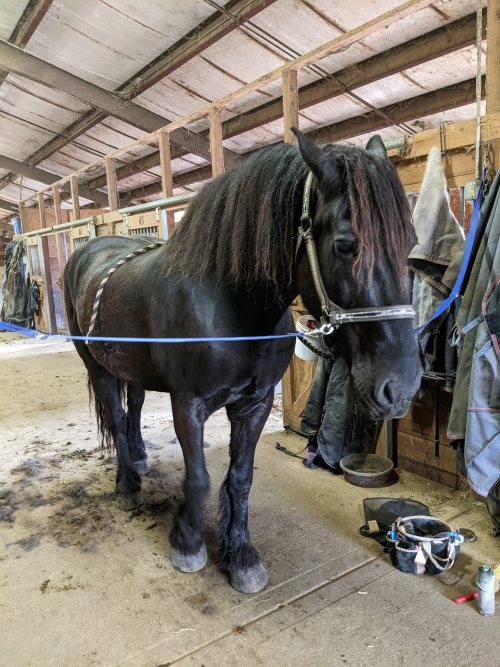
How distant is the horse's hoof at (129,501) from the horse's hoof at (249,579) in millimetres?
741

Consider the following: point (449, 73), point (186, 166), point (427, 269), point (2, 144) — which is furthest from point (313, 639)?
point (2, 144)

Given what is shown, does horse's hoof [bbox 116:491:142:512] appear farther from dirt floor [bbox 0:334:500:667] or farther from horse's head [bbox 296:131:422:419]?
horse's head [bbox 296:131:422:419]

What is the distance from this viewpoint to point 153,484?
93.8 inches

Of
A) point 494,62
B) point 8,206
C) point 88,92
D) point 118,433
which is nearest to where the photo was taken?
point 494,62

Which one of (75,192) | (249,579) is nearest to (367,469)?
(249,579)

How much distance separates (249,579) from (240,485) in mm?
330

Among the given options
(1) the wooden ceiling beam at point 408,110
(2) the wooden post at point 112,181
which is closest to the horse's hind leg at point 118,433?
(1) the wooden ceiling beam at point 408,110

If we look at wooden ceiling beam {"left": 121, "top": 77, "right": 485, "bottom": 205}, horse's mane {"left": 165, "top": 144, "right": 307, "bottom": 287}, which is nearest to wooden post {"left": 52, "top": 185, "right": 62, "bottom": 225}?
wooden ceiling beam {"left": 121, "top": 77, "right": 485, "bottom": 205}

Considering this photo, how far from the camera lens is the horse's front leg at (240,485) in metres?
1.61

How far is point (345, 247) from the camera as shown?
1.02 meters

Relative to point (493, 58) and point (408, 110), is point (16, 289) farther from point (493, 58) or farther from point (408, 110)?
point (493, 58)

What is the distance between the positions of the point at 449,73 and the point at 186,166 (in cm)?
470

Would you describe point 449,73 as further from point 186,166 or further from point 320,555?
point 186,166

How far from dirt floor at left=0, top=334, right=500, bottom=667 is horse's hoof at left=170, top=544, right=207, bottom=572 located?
0.03 m
